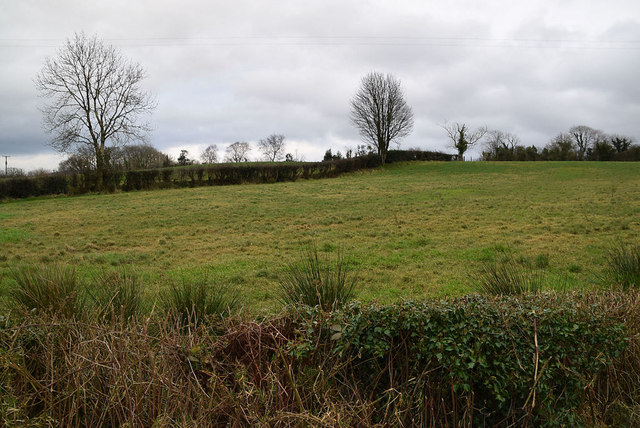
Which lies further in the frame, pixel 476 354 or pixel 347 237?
pixel 347 237

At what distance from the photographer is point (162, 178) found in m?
32.0

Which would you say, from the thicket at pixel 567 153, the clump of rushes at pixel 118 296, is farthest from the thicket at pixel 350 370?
the thicket at pixel 567 153

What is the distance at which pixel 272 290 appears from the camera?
22.5ft

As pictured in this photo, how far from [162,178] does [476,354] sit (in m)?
32.2

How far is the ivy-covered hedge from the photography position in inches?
117

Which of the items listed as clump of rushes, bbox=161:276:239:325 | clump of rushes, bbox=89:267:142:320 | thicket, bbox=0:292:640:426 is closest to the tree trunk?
clump of rushes, bbox=89:267:142:320

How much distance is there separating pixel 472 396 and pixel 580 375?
2.93 ft

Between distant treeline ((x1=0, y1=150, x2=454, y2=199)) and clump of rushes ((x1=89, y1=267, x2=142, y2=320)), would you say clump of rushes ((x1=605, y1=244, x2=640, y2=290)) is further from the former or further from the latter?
distant treeline ((x1=0, y1=150, x2=454, y2=199))

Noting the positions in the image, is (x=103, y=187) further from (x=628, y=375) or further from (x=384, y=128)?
(x=628, y=375)

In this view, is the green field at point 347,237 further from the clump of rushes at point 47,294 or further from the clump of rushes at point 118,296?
the clump of rushes at point 47,294

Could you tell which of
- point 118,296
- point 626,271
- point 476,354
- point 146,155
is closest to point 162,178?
point 118,296

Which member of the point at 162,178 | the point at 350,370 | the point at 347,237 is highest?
the point at 162,178

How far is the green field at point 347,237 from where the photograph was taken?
7.75 m

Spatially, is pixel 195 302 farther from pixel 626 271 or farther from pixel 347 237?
pixel 347 237
